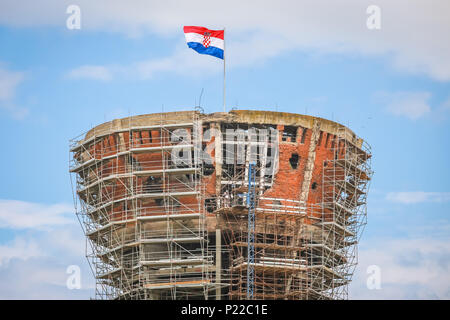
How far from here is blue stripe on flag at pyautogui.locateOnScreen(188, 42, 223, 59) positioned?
6544 cm

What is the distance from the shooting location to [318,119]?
6575 centimetres

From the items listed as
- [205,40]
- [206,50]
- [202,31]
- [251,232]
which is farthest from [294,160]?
[202,31]

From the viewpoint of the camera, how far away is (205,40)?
65688 millimetres

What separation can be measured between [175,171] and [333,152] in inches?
393

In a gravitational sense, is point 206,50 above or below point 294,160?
above

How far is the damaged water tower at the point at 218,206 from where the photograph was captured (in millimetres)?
62438

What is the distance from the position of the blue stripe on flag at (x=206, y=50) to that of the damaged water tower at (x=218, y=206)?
3.72 metres

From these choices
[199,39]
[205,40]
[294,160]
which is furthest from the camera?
[205,40]

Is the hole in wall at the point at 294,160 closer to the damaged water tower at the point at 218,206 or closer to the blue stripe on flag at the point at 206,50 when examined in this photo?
the damaged water tower at the point at 218,206

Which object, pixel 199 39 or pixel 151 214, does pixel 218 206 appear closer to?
pixel 151 214

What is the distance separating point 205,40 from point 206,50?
1.91 feet

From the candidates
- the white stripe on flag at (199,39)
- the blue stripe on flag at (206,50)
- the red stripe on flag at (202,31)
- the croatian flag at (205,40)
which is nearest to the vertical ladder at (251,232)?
the blue stripe on flag at (206,50)
